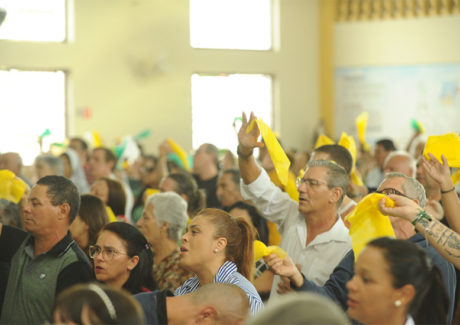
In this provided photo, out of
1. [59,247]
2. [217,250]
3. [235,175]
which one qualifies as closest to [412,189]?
[217,250]

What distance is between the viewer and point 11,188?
182 inches

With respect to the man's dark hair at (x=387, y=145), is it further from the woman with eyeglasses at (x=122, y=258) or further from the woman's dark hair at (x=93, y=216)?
the woman with eyeglasses at (x=122, y=258)

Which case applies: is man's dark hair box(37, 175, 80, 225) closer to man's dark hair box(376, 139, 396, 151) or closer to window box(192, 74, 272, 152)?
man's dark hair box(376, 139, 396, 151)

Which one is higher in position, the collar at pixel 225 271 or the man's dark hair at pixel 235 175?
the man's dark hair at pixel 235 175

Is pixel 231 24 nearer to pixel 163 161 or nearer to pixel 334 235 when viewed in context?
pixel 163 161

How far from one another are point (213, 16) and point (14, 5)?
362 centimetres

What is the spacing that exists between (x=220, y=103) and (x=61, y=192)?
397 inches

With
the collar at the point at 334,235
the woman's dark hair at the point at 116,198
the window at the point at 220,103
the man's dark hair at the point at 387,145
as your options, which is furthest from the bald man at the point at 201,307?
the window at the point at 220,103

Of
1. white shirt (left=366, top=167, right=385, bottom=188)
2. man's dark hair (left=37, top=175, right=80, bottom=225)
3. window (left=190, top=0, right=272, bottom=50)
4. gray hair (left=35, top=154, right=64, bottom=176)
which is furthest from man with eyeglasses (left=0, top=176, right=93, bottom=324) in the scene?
window (left=190, top=0, right=272, bottom=50)

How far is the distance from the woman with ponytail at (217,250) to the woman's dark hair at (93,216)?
106 centimetres

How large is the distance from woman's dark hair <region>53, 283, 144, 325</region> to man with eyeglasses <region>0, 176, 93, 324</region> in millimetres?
1305

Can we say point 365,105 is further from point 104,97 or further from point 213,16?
point 104,97

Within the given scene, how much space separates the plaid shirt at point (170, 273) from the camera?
3723 millimetres

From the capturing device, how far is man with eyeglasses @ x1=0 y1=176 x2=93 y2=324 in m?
3.11
